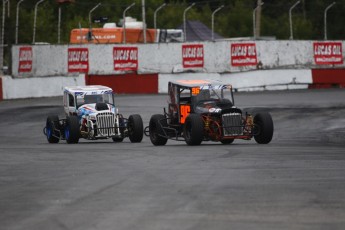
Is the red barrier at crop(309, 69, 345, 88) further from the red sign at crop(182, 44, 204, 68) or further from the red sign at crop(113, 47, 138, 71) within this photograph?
the red sign at crop(113, 47, 138, 71)

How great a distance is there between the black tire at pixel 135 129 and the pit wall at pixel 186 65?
17337 mm

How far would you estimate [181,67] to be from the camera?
44.2 meters

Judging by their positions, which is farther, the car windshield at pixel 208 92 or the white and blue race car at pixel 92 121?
the white and blue race car at pixel 92 121

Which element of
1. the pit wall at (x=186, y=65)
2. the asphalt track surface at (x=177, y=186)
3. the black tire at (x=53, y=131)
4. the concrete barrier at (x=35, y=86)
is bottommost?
the asphalt track surface at (x=177, y=186)

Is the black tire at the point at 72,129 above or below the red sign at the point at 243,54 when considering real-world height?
below

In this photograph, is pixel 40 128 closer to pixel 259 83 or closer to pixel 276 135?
pixel 276 135

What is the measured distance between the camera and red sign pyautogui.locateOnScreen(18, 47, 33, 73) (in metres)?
42.5

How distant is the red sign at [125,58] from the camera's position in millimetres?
43688

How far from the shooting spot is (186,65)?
4425cm

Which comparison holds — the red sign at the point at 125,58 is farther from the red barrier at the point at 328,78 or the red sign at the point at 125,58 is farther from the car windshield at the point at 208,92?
the car windshield at the point at 208,92

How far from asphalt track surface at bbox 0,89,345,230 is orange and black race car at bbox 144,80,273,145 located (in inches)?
13.0

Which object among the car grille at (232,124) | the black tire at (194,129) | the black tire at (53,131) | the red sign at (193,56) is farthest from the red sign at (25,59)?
the car grille at (232,124)

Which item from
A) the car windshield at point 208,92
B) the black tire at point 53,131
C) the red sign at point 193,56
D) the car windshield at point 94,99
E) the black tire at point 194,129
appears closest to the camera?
the black tire at point 194,129

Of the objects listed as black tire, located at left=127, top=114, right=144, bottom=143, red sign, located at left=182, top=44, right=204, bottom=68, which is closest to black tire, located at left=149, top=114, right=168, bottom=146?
black tire, located at left=127, top=114, right=144, bottom=143
